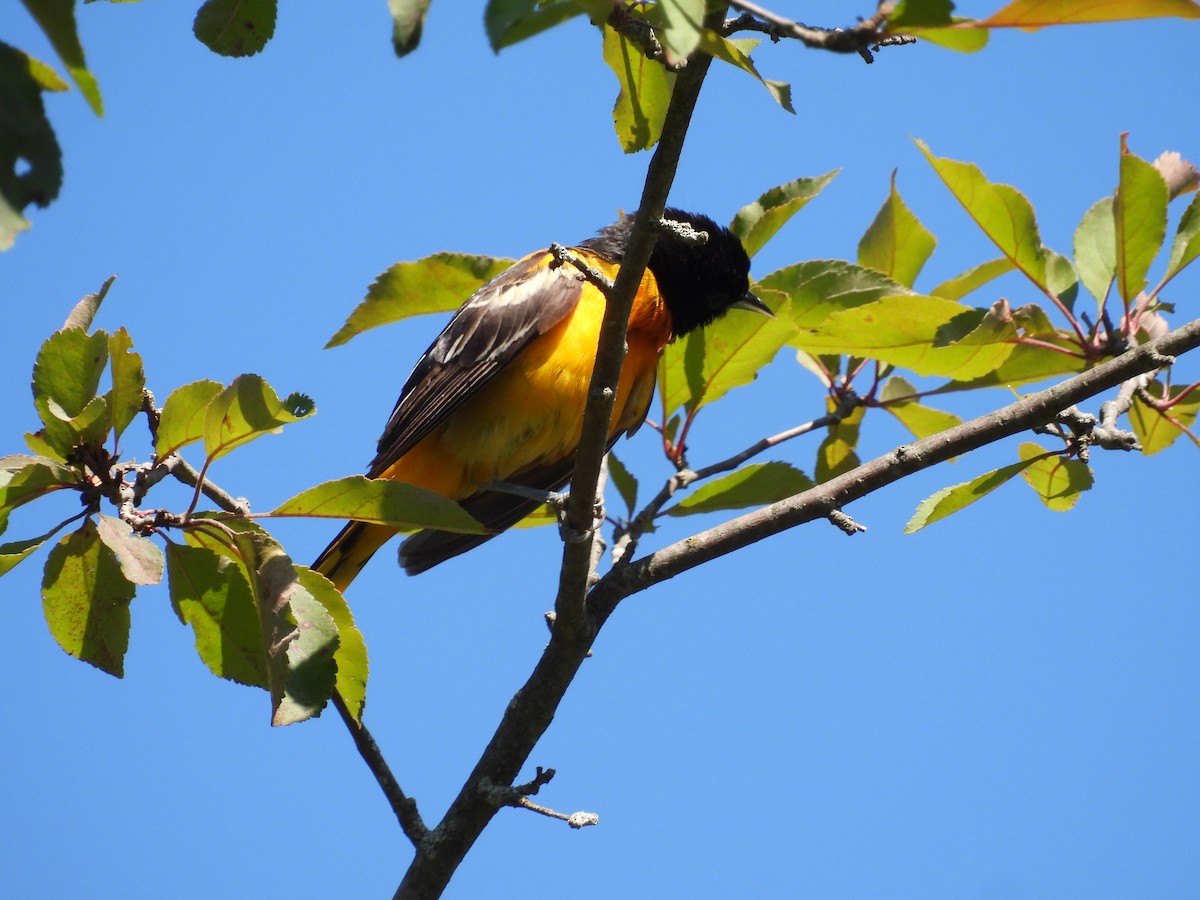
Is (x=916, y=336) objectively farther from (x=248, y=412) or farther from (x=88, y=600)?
(x=88, y=600)

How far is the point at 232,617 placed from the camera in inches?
98.7

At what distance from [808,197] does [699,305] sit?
1.25 meters

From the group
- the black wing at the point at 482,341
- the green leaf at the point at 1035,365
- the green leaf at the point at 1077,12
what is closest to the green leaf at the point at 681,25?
the green leaf at the point at 1077,12

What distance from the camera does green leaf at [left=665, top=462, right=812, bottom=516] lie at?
3.11m

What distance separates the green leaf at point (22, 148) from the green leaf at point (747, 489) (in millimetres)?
2122

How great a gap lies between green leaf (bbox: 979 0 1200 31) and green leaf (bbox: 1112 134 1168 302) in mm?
1707

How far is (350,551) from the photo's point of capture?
13.4 ft

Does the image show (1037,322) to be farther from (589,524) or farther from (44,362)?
(44,362)

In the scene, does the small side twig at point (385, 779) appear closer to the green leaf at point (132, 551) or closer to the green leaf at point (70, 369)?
the green leaf at point (132, 551)

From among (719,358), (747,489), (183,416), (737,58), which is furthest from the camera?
(719,358)

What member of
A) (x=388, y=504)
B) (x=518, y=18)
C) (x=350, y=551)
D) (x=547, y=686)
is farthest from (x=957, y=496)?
(x=350, y=551)

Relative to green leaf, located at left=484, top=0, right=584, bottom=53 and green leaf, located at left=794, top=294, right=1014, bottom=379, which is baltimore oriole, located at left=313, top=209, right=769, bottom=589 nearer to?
green leaf, located at left=794, top=294, right=1014, bottom=379

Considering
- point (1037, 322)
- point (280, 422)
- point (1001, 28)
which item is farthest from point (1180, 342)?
point (280, 422)

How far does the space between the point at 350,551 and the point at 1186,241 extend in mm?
2775
